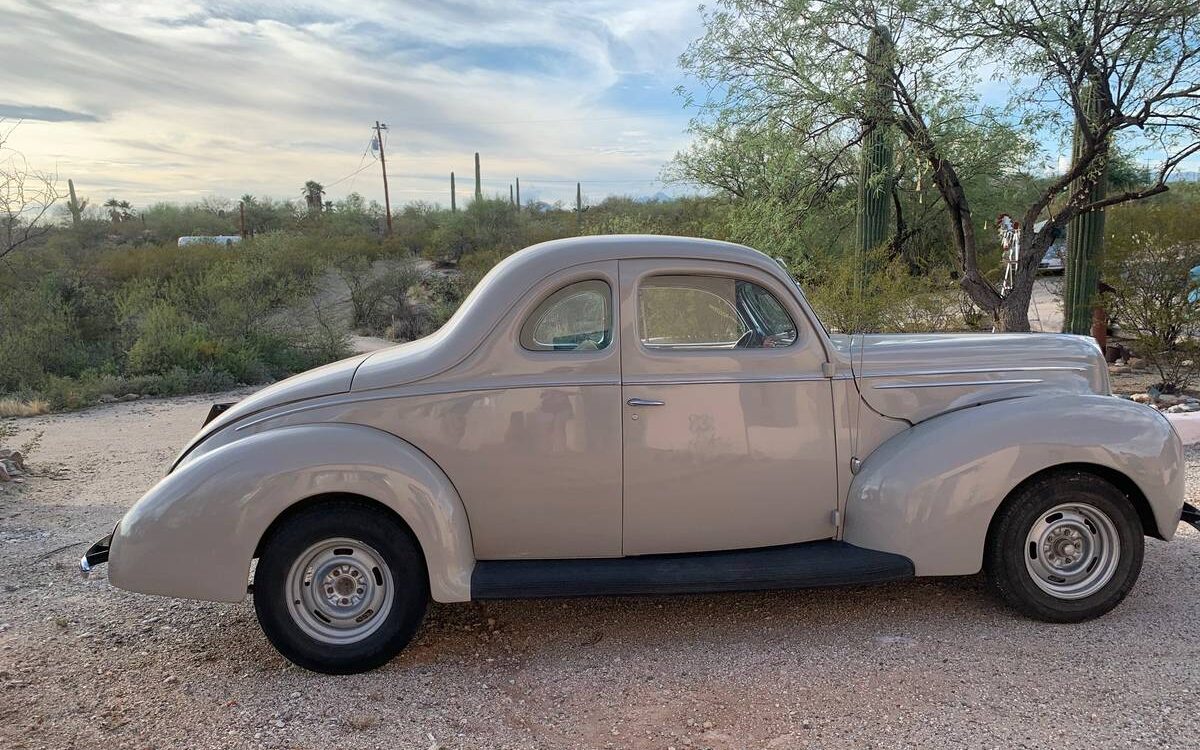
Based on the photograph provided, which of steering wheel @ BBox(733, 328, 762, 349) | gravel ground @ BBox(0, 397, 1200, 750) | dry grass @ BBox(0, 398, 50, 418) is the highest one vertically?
steering wheel @ BBox(733, 328, 762, 349)

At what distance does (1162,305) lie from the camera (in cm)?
944

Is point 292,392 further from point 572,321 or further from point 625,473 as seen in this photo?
point 625,473

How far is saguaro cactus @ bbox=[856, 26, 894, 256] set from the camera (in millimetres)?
9438

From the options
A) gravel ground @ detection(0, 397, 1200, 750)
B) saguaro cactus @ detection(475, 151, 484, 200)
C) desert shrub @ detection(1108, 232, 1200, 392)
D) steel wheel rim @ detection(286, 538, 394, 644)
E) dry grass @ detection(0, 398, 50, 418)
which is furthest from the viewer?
saguaro cactus @ detection(475, 151, 484, 200)

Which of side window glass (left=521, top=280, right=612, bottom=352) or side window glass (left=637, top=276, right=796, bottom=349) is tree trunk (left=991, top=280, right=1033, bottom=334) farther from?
side window glass (left=521, top=280, right=612, bottom=352)

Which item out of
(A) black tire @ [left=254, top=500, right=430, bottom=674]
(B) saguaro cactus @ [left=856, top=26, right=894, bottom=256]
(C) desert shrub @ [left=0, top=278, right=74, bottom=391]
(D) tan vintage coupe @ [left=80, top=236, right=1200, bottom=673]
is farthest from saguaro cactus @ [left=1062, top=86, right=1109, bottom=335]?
(C) desert shrub @ [left=0, top=278, right=74, bottom=391]

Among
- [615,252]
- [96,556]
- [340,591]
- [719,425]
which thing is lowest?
[340,591]

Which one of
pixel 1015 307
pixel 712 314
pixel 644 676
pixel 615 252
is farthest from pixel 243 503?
pixel 1015 307

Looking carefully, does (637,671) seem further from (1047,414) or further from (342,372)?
(1047,414)

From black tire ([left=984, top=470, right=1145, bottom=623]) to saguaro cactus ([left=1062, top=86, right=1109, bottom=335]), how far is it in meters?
7.64

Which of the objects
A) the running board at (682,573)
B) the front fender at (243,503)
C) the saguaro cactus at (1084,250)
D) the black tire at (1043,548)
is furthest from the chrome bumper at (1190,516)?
the saguaro cactus at (1084,250)

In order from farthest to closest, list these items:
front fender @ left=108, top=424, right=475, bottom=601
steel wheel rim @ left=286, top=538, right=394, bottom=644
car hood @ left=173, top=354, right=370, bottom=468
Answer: car hood @ left=173, top=354, right=370, bottom=468
steel wheel rim @ left=286, top=538, right=394, bottom=644
front fender @ left=108, top=424, right=475, bottom=601

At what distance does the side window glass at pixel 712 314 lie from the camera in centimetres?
396

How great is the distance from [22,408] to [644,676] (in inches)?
407
